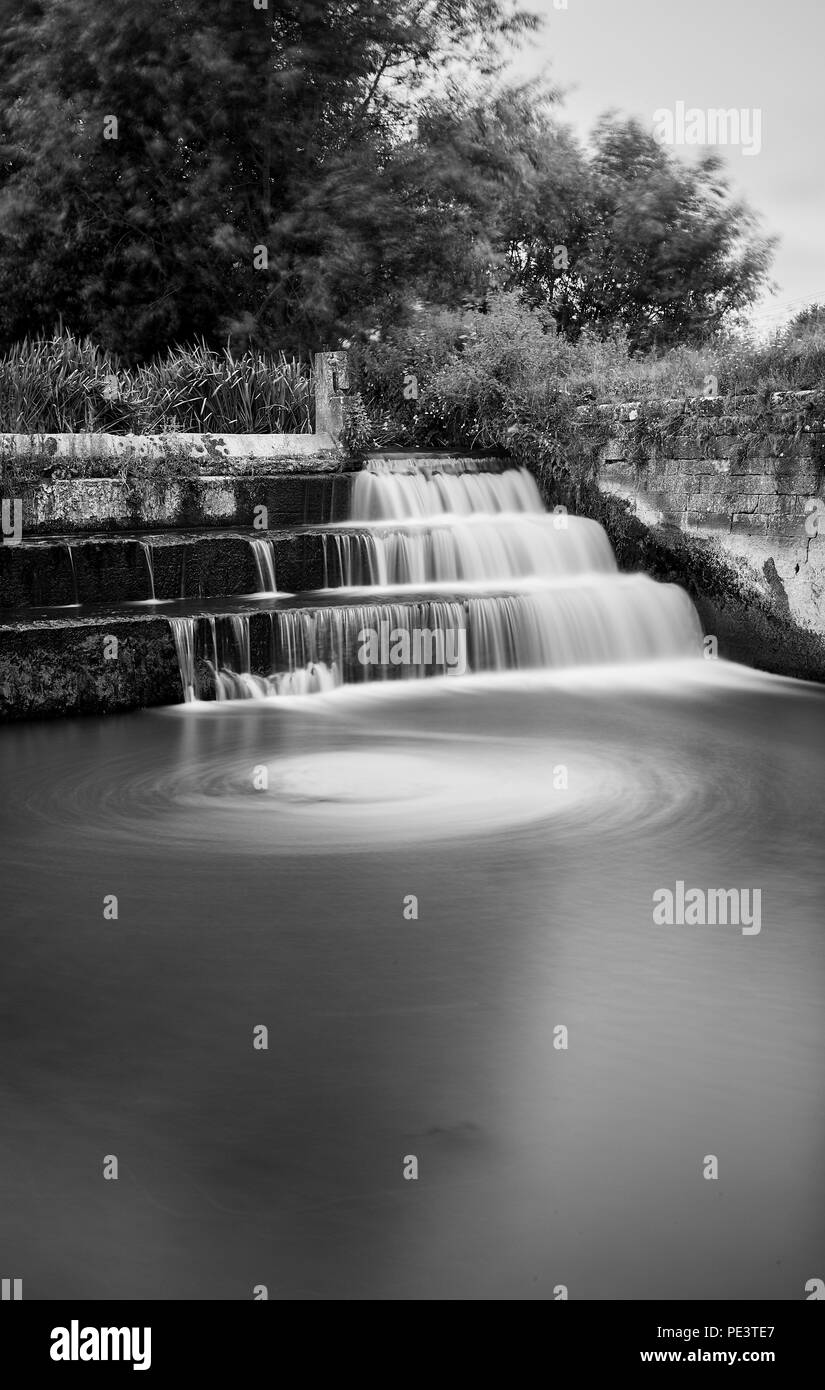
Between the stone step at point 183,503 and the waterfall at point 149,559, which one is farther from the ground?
the stone step at point 183,503

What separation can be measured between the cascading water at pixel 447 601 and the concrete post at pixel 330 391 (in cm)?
166

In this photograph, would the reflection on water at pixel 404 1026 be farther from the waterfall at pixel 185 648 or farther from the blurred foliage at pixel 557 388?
the blurred foliage at pixel 557 388

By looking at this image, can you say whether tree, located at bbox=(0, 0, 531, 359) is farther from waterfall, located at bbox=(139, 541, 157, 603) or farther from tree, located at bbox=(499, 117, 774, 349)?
waterfall, located at bbox=(139, 541, 157, 603)

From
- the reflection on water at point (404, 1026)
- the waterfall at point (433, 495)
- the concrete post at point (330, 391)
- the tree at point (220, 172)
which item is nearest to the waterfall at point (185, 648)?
the reflection on water at point (404, 1026)

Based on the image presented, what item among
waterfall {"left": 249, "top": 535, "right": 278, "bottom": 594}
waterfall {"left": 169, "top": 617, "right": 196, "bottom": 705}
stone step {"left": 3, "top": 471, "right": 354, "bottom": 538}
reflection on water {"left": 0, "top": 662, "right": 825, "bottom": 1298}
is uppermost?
stone step {"left": 3, "top": 471, "right": 354, "bottom": 538}

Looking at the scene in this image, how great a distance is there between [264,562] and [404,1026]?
720 cm

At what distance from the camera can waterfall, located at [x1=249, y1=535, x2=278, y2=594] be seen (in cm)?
1102

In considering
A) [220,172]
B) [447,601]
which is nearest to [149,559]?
[447,601]

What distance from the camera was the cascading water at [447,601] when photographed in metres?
9.74

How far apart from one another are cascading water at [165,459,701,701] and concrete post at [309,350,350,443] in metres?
1.66

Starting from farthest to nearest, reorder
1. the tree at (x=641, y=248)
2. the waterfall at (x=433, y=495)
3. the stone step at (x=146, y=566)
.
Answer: the tree at (x=641, y=248), the waterfall at (x=433, y=495), the stone step at (x=146, y=566)

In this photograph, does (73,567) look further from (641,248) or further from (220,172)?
(641,248)

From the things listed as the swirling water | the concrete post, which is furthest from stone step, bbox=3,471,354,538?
the swirling water

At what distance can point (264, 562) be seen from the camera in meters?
11.0
